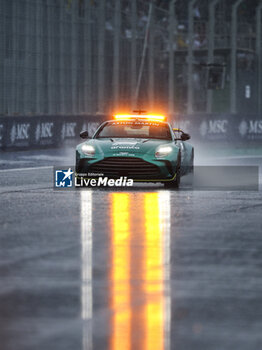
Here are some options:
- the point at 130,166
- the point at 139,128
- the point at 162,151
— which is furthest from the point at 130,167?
the point at 139,128

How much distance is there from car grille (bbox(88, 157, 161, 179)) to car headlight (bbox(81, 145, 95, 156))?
0.27m

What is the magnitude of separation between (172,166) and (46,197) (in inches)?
104

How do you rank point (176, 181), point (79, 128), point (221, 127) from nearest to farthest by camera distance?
point (176, 181)
point (79, 128)
point (221, 127)

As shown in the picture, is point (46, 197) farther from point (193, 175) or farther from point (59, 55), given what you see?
point (59, 55)

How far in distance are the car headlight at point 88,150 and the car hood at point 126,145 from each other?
10 cm

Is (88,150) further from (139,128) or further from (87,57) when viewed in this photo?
(87,57)

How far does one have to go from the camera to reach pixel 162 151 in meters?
20.1

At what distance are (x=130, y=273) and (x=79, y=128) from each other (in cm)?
2726

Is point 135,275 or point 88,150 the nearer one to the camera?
point 135,275

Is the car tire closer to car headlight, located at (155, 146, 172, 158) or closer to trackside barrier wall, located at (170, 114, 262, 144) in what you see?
car headlight, located at (155, 146, 172, 158)

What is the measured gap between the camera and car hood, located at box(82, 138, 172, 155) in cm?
1995

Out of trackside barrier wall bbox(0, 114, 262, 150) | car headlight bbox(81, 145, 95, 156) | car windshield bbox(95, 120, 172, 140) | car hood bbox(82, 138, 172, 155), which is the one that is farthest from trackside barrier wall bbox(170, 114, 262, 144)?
car headlight bbox(81, 145, 95, 156)

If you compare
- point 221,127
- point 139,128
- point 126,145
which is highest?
point 139,128

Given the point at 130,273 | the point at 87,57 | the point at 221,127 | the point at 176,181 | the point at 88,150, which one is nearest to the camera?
the point at 130,273
